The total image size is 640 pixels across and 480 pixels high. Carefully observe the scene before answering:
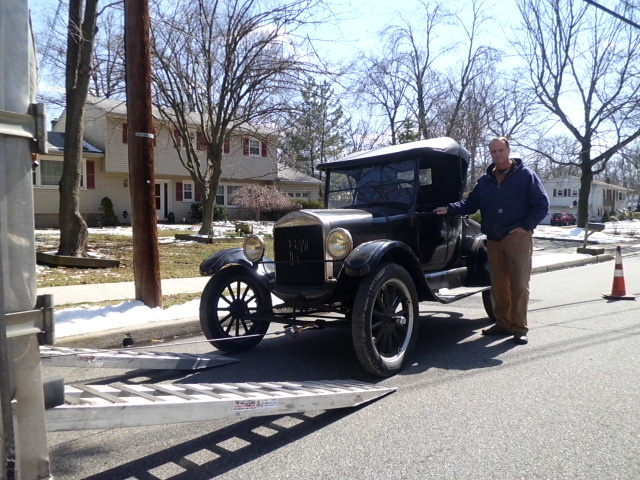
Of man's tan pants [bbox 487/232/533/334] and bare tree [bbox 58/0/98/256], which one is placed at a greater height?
bare tree [bbox 58/0/98/256]

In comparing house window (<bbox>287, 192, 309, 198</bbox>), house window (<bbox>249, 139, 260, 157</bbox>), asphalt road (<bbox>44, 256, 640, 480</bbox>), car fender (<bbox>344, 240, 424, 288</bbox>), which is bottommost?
asphalt road (<bbox>44, 256, 640, 480</bbox>)

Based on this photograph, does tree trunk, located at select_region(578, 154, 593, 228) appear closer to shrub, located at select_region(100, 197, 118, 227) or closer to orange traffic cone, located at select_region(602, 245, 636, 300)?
orange traffic cone, located at select_region(602, 245, 636, 300)

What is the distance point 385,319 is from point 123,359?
217cm

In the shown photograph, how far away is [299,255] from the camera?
506 cm

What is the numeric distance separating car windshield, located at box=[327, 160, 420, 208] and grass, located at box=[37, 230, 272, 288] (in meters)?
4.79

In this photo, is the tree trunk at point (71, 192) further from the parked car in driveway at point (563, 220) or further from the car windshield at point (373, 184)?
the parked car in driveway at point (563, 220)

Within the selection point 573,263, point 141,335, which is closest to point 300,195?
point 573,263

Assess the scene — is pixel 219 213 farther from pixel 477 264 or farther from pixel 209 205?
pixel 477 264

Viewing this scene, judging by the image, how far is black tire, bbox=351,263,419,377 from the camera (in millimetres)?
4316

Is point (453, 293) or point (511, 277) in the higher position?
point (511, 277)

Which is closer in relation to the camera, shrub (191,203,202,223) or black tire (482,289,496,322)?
black tire (482,289,496,322)

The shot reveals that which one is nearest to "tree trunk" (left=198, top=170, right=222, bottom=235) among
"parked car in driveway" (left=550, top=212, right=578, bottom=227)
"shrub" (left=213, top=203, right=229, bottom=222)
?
"shrub" (left=213, top=203, right=229, bottom=222)

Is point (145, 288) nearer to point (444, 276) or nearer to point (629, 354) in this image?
point (444, 276)

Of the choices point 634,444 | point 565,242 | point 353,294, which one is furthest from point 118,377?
point 565,242
